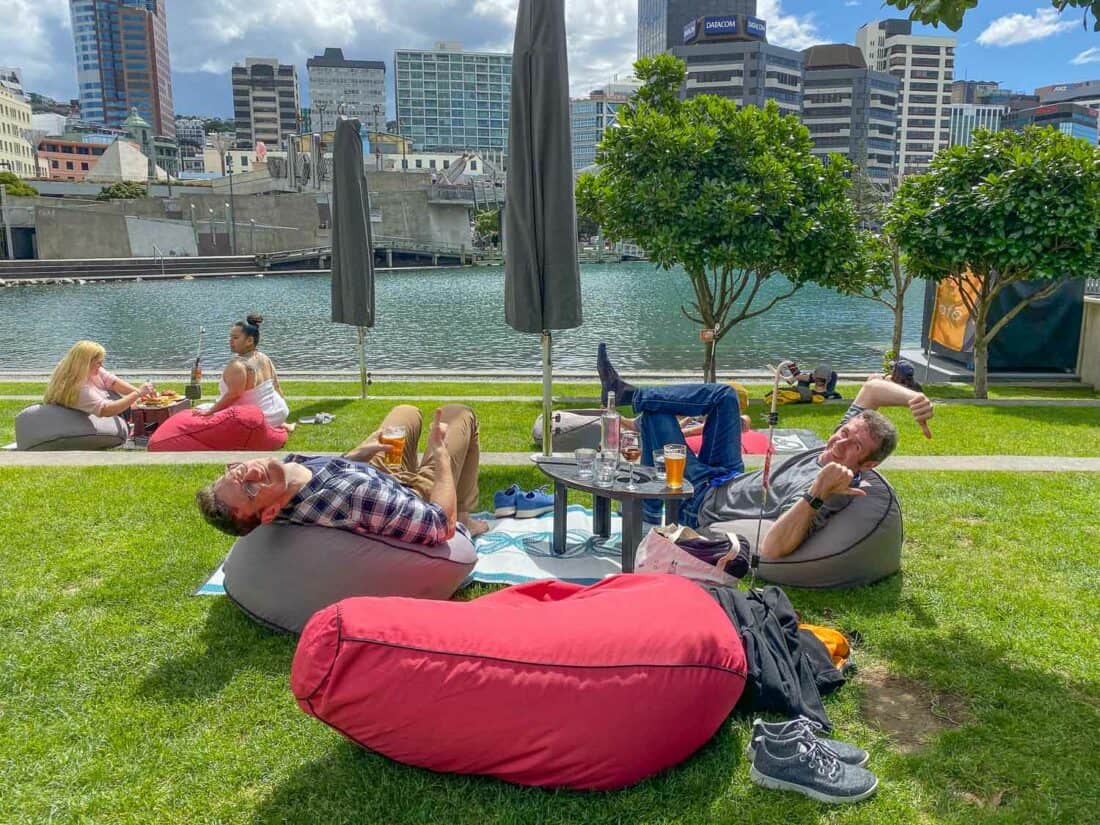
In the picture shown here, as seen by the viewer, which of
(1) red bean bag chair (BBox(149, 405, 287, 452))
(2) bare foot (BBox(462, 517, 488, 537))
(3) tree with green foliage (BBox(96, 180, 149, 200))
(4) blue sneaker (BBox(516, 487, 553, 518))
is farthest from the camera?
(3) tree with green foliage (BBox(96, 180, 149, 200))

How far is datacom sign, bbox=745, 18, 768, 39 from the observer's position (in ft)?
431

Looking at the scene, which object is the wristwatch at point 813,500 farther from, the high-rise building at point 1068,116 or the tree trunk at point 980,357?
the high-rise building at point 1068,116

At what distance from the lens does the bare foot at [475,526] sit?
5.71 m

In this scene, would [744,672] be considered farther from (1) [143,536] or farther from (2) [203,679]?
(1) [143,536]

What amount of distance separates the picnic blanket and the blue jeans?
0.51 m

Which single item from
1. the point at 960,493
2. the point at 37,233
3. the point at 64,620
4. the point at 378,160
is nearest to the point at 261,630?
the point at 64,620

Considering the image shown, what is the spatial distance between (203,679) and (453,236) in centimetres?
10295

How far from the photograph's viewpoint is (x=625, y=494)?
15.2 feet

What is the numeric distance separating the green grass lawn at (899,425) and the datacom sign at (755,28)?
449 feet

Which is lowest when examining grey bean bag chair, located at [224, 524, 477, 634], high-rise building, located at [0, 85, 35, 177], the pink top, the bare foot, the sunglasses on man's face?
the bare foot

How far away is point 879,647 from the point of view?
13.4ft

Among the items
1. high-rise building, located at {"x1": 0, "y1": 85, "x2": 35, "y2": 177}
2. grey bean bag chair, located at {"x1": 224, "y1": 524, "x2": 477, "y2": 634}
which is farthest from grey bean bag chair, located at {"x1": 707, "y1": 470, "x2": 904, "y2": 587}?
high-rise building, located at {"x1": 0, "y1": 85, "x2": 35, "y2": 177}

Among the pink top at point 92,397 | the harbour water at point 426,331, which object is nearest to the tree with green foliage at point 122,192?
the harbour water at point 426,331

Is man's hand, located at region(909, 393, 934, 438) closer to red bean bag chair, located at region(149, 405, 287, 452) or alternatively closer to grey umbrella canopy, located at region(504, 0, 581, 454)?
grey umbrella canopy, located at region(504, 0, 581, 454)
